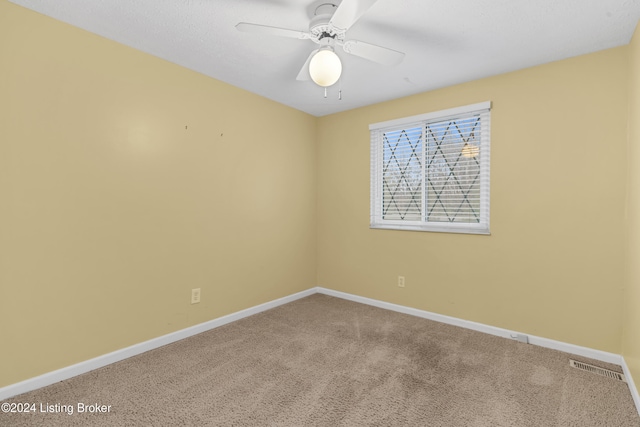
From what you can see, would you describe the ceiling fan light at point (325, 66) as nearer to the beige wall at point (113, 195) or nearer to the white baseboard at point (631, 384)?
the beige wall at point (113, 195)

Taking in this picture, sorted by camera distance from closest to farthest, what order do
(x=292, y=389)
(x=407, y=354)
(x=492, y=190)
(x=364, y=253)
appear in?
(x=292, y=389) → (x=407, y=354) → (x=492, y=190) → (x=364, y=253)

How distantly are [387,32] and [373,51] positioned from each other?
0.34 metres

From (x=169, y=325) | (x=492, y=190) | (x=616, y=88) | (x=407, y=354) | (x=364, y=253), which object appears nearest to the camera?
(x=616, y=88)

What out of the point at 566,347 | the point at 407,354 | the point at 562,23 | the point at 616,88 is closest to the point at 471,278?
the point at 566,347

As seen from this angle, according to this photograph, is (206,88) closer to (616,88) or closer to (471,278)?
(471,278)

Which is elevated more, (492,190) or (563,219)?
(492,190)

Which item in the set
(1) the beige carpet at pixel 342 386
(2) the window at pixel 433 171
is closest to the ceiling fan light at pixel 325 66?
(2) the window at pixel 433 171

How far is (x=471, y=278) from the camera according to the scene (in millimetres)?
2857

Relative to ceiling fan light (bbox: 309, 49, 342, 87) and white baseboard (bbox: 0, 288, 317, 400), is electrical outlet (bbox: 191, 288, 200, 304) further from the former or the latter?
ceiling fan light (bbox: 309, 49, 342, 87)

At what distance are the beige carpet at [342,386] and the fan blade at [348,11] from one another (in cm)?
208

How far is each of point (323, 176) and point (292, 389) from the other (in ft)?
8.59

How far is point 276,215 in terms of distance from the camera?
3.49 meters

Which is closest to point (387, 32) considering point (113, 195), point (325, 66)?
point (325, 66)

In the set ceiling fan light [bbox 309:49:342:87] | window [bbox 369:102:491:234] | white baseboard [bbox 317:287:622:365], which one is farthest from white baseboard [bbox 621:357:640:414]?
ceiling fan light [bbox 309:49:342:87]
